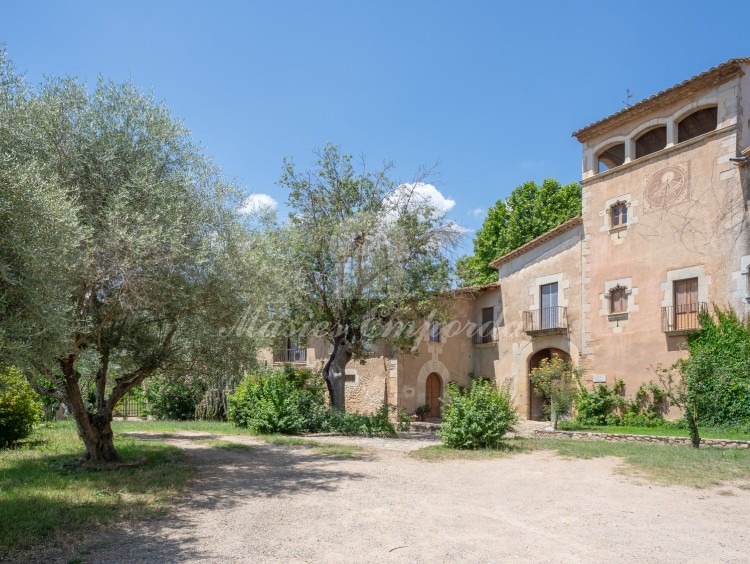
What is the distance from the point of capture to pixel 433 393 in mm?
23609

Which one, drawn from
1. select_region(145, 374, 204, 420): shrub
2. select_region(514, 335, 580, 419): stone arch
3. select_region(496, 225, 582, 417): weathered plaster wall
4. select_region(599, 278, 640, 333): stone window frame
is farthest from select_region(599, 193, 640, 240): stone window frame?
select_region(145, 374, 204, 420): shrub

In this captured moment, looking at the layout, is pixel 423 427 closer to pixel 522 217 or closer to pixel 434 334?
pixel 434 334

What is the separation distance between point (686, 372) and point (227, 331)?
40.7ft

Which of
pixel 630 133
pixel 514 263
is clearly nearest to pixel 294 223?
pixel 514 263

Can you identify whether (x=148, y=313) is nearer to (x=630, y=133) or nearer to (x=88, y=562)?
(x=88, y=562)

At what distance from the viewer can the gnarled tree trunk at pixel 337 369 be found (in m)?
17.4

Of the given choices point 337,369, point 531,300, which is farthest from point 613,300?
point 337,369

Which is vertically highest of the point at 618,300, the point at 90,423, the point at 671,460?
the point at 618,300

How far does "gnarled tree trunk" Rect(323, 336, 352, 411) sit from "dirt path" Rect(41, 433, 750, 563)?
717 centimetres

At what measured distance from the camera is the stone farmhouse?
16.8 m

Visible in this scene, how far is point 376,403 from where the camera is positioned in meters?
21.9

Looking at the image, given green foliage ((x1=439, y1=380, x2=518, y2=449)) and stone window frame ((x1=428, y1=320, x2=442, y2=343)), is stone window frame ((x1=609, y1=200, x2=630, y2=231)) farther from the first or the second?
green foliage ((x1=439, y1=380, x2=518, y2=449))

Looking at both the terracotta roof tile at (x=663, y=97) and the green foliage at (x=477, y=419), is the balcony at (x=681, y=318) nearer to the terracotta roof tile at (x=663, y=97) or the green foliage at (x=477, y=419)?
the terracotta roof tile at (x=663, y=97)

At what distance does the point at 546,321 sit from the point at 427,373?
193 inches
